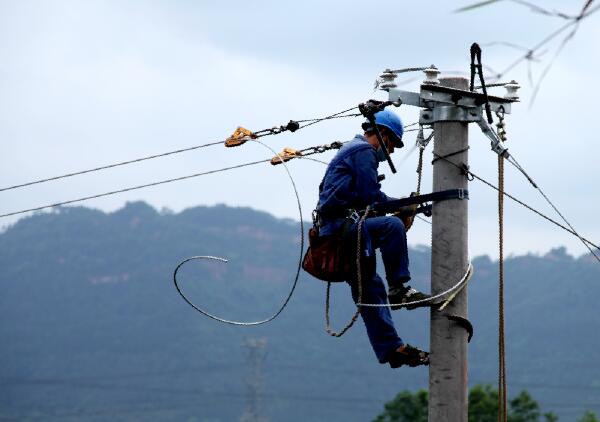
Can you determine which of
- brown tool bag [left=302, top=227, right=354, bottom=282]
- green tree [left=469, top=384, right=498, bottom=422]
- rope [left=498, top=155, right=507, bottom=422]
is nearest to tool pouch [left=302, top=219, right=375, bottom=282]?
brown tool bag [left=302, top=227, right=354, bottom=282]

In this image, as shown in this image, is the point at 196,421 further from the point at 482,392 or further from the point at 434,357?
the point at 434,357

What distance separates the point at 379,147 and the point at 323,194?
50 cm

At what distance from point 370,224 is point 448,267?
2.08ft

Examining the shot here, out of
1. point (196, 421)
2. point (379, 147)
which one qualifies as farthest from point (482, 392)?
point (196, 421)

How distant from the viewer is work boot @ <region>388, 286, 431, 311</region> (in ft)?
29.6

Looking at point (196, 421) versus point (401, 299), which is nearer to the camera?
point (401, 299)

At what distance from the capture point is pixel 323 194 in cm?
955

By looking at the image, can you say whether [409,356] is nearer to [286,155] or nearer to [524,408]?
[286,155]

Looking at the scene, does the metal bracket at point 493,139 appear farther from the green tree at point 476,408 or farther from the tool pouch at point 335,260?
the green tree at point 476,408

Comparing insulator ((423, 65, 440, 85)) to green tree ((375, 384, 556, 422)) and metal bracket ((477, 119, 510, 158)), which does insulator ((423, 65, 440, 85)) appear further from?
green tree ((375, 384, 556, 422))

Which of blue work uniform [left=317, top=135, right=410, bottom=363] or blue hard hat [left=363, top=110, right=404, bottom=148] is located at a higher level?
blue hard hat [left=363, top=110, right=404, bottom=148]

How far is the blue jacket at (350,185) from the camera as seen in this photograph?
943 centimetres

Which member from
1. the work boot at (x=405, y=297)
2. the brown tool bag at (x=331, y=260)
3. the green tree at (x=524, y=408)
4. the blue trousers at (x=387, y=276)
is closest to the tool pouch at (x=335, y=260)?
the brown tool bag at (x=331, y=260)

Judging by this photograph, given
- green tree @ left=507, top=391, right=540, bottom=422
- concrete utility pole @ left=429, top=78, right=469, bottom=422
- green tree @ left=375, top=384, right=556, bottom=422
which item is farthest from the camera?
green tree @ left=507, top=391, right=540, bottom=422
